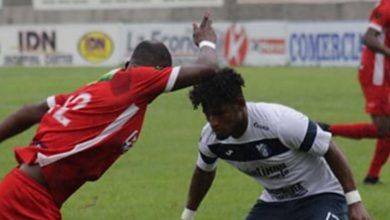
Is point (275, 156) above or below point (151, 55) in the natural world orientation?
below

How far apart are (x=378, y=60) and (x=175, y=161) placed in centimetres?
324

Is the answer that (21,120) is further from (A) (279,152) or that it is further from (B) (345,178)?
(B) (345,178)

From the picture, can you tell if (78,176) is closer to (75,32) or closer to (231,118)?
(231,118)

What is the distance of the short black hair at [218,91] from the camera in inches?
253

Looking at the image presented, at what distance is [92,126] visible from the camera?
6.18 m

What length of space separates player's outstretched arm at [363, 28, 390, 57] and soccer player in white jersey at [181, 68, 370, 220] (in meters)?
4.26

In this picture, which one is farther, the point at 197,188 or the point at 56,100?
the point at 197,188

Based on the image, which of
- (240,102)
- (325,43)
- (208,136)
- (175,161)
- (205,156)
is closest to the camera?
(240,102)

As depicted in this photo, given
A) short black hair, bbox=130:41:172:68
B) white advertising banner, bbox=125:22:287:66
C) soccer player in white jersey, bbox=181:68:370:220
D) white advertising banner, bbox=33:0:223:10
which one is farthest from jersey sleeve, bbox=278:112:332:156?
white advertising banner, bbox=33:0:223:10

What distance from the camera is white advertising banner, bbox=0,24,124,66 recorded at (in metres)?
39.8

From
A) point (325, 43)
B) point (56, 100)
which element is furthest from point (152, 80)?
point (325, 43)

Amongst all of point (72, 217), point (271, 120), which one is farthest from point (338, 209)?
point (72, 217)

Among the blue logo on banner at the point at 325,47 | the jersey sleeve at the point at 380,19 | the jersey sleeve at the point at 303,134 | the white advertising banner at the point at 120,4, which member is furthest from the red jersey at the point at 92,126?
the white advertising banner at the point at 120,4

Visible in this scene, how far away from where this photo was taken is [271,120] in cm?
672
